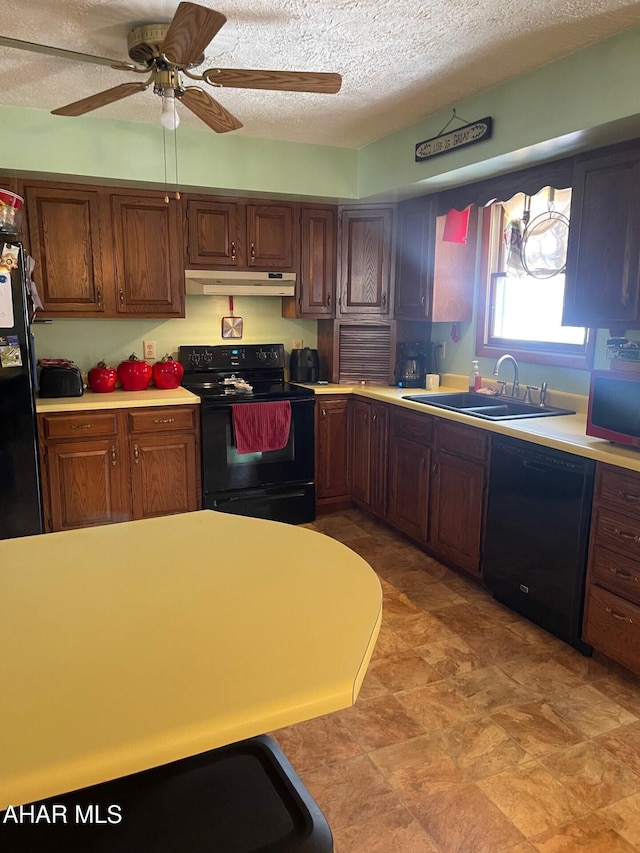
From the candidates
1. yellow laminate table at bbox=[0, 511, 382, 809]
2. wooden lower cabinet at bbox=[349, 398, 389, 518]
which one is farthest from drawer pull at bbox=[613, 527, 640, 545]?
wooden lower cabinet at bbox=[349, 398, 389, 518]

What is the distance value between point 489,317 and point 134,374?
2.30 meters

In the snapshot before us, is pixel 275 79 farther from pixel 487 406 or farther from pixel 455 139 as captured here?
pixel 487 406

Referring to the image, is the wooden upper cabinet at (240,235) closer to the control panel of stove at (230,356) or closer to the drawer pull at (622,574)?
the control panel of stove at (230,356)

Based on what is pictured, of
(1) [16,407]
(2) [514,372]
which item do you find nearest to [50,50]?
(1) [16,407]

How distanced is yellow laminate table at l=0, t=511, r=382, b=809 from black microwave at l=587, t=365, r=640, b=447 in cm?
157

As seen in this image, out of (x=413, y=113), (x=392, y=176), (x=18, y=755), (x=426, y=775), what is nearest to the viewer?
(x=18, y=755)

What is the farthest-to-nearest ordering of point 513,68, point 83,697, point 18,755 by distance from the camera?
1. point 513,68
2. point 83,697
3. point 18,755

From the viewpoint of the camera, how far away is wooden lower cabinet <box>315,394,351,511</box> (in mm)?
4266

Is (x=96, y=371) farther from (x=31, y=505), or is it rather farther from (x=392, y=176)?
(x=392, y=176)

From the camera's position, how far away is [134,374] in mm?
3967

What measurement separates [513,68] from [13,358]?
2.67 metres

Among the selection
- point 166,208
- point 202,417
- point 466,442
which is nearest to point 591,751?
point 466,442

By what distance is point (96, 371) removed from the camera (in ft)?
12.8

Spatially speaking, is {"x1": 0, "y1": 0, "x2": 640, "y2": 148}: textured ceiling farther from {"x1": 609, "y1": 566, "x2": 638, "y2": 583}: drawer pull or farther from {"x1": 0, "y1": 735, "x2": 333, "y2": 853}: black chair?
{"x1": 0, "y1": 735, "x2": 333, "y2": 853}: black chair
